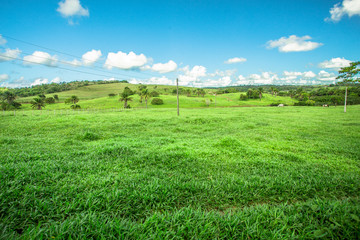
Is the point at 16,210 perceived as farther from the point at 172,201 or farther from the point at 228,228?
the point at 228,228

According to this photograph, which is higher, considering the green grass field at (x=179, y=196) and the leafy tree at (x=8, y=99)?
the leafy tree at (x=8, y=99)

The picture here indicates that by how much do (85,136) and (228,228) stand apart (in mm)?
11353

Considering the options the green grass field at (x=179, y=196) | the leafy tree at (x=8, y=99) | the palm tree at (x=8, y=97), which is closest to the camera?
the green grass field at (x=179, y=196)

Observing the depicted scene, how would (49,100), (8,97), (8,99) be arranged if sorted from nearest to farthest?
(8,97) < (8,99) < (49,100)

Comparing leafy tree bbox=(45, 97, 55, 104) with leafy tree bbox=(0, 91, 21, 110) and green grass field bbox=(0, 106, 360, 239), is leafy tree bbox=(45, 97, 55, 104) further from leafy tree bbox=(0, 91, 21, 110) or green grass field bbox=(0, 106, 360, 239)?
green grass field bbox=(0, 106, 360, 239)

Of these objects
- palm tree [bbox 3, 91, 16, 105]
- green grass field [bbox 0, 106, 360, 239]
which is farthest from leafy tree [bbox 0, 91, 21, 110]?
green grass field [bbox 0, 106, 360, 239]

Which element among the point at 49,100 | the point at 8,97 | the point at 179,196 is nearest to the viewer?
the point at 179,196

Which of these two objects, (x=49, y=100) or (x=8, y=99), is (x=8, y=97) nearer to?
(x=8, y=99)

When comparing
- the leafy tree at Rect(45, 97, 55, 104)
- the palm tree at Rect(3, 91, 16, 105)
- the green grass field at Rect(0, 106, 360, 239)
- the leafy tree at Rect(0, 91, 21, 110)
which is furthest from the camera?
the leafy tree at Rect(45, 97, 55, 104)

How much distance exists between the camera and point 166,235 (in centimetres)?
266

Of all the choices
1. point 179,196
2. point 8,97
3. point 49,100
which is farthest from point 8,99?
Result: point 179,196

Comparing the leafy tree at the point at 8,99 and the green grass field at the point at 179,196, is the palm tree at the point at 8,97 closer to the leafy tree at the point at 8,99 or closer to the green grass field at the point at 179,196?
the leafy tree at the point at 8,99

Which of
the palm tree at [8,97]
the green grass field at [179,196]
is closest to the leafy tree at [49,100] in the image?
the palm tree at [8,97]

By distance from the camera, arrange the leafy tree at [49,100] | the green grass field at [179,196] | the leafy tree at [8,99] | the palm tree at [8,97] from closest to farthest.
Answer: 1. the green grass field at [179,196]
2. the leafy tree at [8,99]
3. the palm tree at [8,97]
4. the leafy tree at [49,100]
